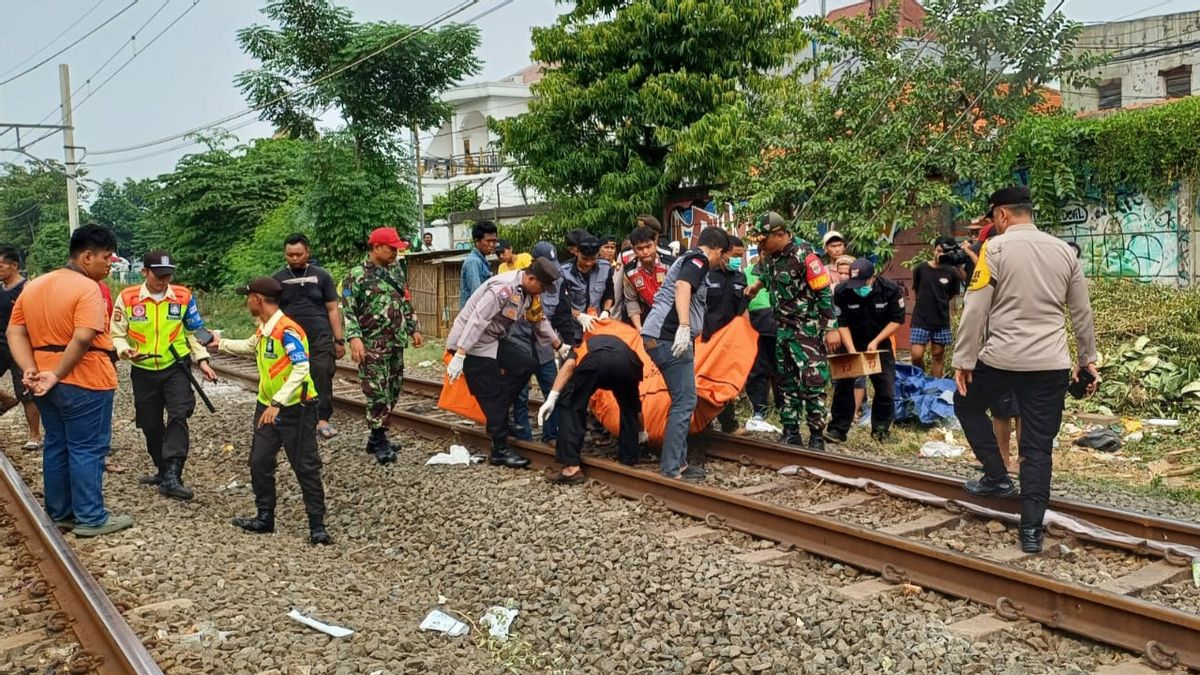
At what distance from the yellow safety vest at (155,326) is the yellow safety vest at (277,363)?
1.44 meters

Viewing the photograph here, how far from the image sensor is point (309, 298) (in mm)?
8797

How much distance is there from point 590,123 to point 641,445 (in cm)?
983

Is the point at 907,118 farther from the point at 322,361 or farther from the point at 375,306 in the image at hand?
the point at 322,361

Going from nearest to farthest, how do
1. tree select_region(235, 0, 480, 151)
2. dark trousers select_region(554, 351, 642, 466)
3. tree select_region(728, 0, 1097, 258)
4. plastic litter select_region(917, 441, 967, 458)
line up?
1. dark trousers select_region(554, 351, 642, 466)
2. plastic litter select_region(917, 441, 967, 458)
3. tree select_region(728, 0, 1097, 258)
4. tree select_region(235, 0, 480, 151)

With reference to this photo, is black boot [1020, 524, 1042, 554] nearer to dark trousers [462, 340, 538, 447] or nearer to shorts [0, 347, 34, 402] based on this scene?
dark trousers [462, 340, 538, 447]

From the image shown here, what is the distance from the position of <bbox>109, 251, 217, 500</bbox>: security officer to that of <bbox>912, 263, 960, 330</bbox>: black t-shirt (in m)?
6.81

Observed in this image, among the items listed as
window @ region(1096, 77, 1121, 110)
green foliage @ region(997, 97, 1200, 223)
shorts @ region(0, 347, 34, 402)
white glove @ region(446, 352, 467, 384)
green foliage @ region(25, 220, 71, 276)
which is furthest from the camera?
green foliage @ region(25, 220, 71, 276)

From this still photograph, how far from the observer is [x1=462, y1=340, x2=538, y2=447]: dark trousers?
8.09 metres

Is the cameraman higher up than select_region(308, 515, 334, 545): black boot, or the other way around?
the cameraman

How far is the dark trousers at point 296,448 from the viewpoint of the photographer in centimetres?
645

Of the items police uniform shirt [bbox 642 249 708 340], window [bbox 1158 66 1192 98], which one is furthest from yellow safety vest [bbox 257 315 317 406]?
window [bbox 1158 66 1192 98]

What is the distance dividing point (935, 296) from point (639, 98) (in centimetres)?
756

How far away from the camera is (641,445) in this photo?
27.3ft

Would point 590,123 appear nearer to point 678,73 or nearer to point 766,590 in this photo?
point 678,73
